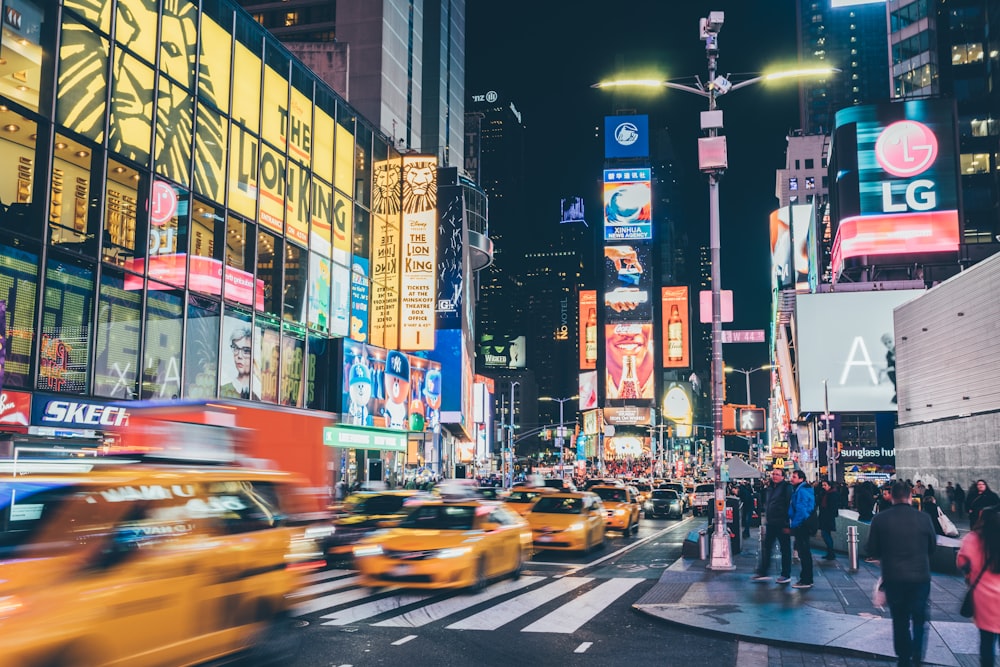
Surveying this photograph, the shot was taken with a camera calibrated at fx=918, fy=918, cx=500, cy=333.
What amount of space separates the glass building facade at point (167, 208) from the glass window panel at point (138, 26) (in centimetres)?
6

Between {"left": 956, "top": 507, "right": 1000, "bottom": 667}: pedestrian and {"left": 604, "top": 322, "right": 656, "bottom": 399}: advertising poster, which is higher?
{"left": 604, "top": 322, "right": 656, "bottom": 399}: advertising poster

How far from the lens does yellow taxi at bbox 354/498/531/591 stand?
13.3 metres

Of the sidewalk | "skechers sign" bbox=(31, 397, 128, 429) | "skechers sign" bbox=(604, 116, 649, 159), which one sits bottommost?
the sidewalk

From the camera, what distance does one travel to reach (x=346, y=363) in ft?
131

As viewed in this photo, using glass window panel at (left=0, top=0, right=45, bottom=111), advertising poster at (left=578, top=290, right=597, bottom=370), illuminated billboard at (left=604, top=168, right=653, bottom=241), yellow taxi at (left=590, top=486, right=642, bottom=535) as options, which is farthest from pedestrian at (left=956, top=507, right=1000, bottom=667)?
advertising poster at (left=578, top=290, right=597, bottom=370)

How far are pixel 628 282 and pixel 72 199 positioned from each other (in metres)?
108

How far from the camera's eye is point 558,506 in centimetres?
2122

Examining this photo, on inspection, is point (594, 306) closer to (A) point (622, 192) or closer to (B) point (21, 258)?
(A) point (622, 192)

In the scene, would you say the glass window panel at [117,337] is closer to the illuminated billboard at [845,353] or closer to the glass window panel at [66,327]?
the glass window panel at [66,327]

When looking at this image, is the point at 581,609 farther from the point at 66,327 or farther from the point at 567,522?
Result: the point at 66,327

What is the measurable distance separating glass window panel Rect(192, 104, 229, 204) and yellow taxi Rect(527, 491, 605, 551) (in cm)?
1673

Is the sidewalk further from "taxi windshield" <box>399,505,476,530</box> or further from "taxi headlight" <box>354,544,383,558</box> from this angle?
"taxi headlight" <box>354,544,383,558</box>

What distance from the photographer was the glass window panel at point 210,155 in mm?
30516

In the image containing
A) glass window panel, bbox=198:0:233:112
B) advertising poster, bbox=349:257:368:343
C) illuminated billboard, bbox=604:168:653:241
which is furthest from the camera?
illuminated billboard, bbox=604:168:653:241
